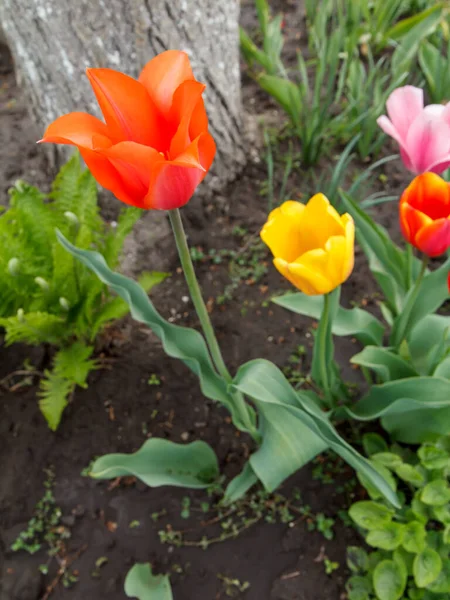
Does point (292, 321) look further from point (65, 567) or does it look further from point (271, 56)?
point (271, 56)

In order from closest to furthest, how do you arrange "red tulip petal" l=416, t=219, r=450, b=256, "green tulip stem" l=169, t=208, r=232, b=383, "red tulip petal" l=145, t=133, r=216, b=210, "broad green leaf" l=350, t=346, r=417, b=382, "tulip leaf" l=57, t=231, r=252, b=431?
"red tulip petal" l=145, t=133, r=216, b=210
"green tulip stem" l=169, t=208, r=232, b=383
"red tulip petal" l=416, t=219, r=450, b=256
"tulip leaf" l=57, t=231, r=252, b=431
"broad green leaf" l=350, t=346, r=417, b=382

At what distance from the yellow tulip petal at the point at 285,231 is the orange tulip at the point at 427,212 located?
19 centimetres

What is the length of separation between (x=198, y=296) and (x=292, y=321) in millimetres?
807

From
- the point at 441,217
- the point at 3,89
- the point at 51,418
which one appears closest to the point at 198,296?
the point at 441,217

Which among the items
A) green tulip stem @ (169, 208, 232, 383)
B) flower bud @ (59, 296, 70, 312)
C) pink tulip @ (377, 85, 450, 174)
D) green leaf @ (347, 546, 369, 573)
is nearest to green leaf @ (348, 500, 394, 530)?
green leaf @ (347, 546, 369, 573)

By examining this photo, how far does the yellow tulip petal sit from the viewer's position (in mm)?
832

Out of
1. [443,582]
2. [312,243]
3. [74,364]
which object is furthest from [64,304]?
[443,582]

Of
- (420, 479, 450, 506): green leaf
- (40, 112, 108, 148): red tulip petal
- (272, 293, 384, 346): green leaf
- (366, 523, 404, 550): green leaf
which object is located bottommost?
(366, 523, 404, 550): green leaf

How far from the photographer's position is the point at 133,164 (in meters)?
0.61

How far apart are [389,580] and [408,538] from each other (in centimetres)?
10

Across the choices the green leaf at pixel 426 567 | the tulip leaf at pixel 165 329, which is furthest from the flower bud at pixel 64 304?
the green leaf at pixel 426 567

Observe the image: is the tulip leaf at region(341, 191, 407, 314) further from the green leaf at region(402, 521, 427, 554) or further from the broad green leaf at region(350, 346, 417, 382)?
the green leaf at region(402, 521, 427, 554)

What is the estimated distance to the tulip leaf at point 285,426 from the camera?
0.92m

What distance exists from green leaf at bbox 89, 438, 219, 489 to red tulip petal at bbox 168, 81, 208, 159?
70 cm
